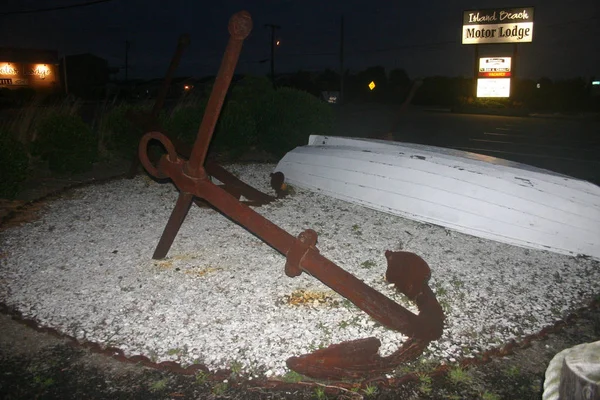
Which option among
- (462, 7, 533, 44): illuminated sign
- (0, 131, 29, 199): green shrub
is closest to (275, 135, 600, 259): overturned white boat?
(0, 131, 29, 199): green shrub

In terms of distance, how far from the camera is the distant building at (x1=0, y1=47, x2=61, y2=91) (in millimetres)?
38125

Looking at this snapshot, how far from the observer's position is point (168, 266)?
159 inches

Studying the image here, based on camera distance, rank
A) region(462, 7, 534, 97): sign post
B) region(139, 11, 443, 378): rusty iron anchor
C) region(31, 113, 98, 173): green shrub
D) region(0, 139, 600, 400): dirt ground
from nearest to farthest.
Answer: region(0, 139, 600, 400): dirt ground → region(139, 11, 443, 378): rusty iron anchor → region(31, 113, 98, 173): green shrub → region(462, 7, 534, 97): sign post

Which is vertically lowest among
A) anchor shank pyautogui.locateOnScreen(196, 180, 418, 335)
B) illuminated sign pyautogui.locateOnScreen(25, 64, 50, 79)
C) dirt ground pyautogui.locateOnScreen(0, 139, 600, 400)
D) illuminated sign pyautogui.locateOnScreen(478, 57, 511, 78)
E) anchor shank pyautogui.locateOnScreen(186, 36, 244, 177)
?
dirt ground pyautogui.locateOnScreen(0, 139, 600, 400)

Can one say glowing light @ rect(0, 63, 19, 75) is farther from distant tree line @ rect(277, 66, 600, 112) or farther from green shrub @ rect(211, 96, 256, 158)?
green shrub @ rect(211, 96, 256, 158)

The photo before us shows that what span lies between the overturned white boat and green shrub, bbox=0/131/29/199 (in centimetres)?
412

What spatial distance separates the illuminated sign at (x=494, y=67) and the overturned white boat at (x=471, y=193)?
26.6 metres

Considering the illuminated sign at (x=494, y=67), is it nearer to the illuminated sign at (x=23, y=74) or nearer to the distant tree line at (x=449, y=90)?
the distant tree line at (x=449, y=90)

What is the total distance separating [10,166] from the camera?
601cm

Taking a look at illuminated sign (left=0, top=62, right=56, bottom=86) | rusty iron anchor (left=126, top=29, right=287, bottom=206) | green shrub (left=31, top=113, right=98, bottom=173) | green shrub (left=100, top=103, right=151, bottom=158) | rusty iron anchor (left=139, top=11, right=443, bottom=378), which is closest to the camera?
rusty iron anchor (left=139, top=11, right=443, bottom=378)

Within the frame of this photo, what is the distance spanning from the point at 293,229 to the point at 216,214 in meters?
1.05

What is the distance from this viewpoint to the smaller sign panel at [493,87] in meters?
29.1

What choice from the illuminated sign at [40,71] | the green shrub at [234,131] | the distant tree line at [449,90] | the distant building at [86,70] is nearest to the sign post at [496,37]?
the distant tree line at [449,90]

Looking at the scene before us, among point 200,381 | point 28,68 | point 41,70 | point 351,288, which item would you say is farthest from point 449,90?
point 200,381
